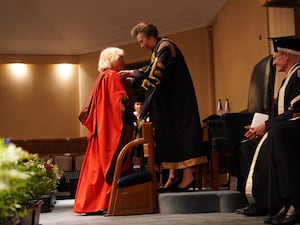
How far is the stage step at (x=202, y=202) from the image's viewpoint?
427 centimetres

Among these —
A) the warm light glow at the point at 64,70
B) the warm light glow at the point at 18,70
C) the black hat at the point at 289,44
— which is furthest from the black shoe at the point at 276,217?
the warm light glow at the point at 18,70

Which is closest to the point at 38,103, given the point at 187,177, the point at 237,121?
the point at 187,177

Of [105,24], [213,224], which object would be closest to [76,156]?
[105,24]

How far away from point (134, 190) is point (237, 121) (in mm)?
1041

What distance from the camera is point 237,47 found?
8.28m

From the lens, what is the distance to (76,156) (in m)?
10.5

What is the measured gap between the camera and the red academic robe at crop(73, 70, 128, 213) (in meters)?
4.74

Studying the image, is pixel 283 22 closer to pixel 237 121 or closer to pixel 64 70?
pixel 237 121

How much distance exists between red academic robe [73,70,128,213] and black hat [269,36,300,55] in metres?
1.66

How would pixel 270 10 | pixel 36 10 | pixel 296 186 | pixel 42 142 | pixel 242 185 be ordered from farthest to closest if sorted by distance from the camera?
pixel 42 142, pixel 36 10, pixel 270 10, pixel 242 185, pixel 296 186

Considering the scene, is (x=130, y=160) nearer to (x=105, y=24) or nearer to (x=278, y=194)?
(x=278, y=194)

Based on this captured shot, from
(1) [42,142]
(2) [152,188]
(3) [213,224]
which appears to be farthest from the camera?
(1) [42,142]

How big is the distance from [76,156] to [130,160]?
19.3 ft

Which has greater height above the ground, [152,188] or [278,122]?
[278,122]
